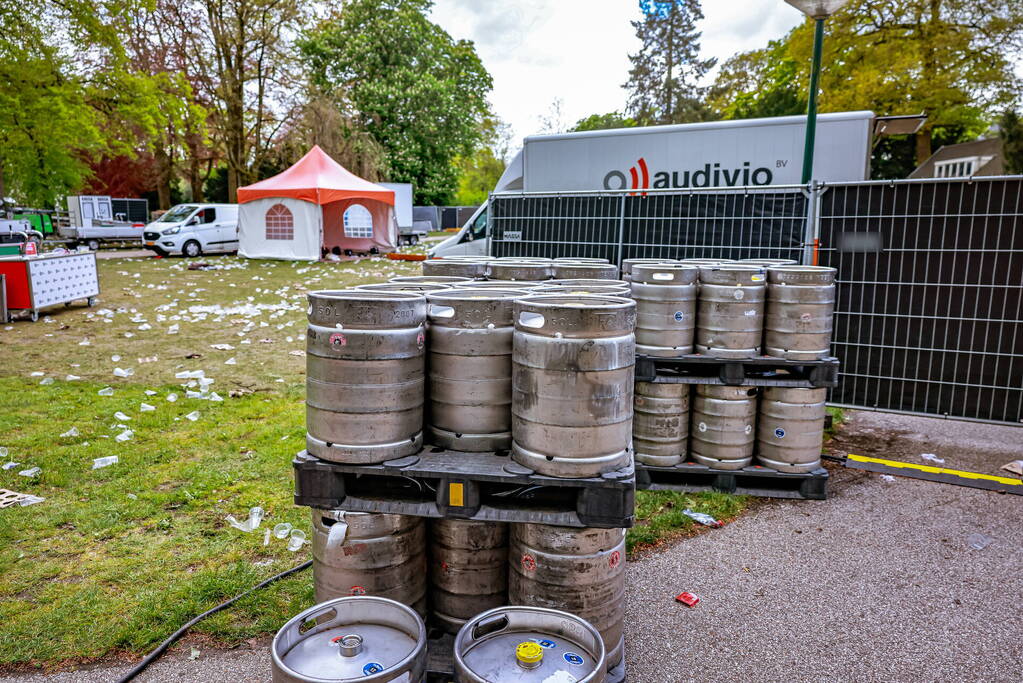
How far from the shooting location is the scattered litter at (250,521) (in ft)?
14.7

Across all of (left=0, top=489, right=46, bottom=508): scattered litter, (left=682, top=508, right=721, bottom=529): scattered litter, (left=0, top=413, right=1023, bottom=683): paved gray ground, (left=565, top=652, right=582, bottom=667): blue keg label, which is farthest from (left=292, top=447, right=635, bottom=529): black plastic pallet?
(left=0, top=489, right=46, bottom=508): scattered litter

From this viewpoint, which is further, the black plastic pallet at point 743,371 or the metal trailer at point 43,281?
the metal trailer at point 43,281

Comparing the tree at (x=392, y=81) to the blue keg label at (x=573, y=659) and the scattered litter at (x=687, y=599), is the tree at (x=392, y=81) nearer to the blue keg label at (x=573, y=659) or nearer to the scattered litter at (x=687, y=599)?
the scattered litter at (x=687, y=599)

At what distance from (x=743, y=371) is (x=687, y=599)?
203cm

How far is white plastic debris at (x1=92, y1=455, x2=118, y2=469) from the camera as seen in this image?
5.43 metres

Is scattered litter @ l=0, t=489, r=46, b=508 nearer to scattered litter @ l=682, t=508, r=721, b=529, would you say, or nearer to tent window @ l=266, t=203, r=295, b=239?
scattered litter @ l=682, t=508, r=721, b=529

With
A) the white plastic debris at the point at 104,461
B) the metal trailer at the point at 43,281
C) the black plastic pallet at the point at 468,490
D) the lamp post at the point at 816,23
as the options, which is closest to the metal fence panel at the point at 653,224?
the lamp post at the point at 816,23

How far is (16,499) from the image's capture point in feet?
15.8

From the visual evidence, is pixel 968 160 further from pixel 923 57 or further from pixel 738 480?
pixel 738 480

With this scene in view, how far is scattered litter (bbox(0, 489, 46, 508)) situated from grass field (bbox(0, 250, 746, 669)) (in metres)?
0.07

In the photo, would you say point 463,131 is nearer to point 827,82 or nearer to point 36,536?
point 827,82

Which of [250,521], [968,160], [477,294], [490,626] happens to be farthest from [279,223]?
[968,160]

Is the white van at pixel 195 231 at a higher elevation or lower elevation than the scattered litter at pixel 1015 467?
higher

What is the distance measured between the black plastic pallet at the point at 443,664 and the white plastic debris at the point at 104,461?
12.3 ft
